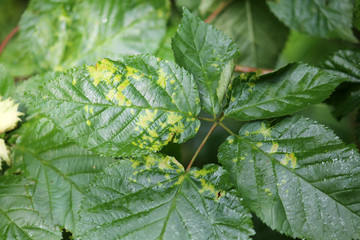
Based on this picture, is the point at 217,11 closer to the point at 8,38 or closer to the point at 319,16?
the point at 319,16

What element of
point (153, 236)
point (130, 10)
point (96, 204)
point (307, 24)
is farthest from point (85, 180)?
point (307, 24)

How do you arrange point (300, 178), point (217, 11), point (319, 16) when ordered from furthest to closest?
1. point (217, 11)
2. point (319, 16)
3. point (300, 178)

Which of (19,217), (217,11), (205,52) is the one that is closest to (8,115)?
(19,217)

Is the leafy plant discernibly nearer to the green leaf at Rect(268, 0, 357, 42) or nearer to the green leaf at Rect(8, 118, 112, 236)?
the green leaf at Rect(8, 118, 112, 236)

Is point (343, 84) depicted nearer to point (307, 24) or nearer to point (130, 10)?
point (307, 24)

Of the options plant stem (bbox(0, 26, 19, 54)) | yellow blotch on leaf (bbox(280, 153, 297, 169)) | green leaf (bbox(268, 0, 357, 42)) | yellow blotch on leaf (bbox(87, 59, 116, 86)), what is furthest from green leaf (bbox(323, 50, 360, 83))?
plant stem (bbox(0, 26, 19, 54))

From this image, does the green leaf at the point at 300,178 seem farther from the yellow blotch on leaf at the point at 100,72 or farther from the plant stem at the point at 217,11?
the plant stem at the point at 217,11
